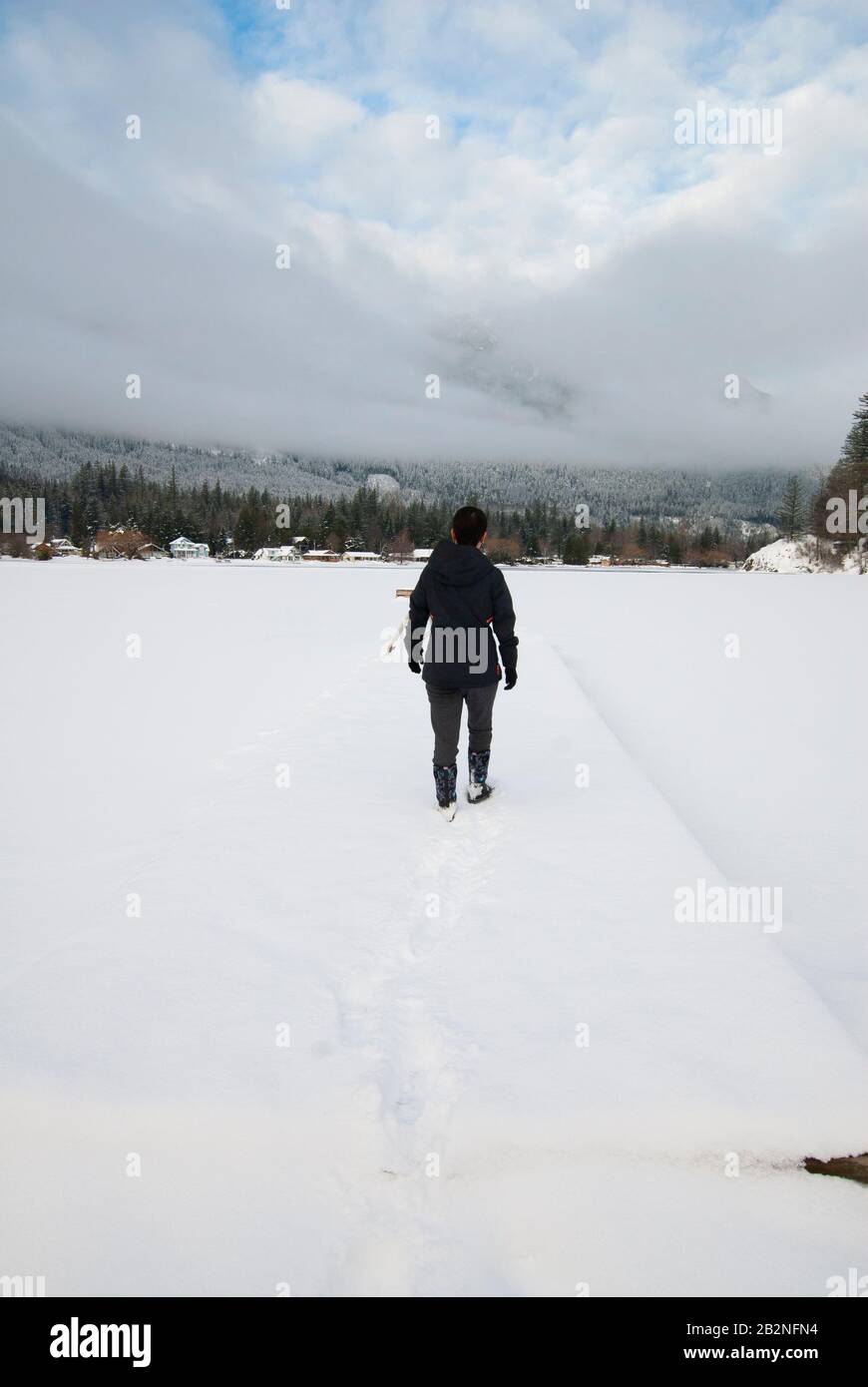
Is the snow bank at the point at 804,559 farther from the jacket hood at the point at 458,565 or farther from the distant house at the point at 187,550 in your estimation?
the distant house at the point at 187,550

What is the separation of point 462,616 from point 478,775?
1.42 meters

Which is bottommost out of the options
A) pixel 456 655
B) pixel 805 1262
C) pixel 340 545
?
pixel 805 1262

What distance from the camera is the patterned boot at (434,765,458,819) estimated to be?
5.48 meters

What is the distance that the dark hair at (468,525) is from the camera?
503 cm

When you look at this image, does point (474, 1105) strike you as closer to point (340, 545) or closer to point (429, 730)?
point (429, 730)

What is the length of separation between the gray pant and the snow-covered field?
580 mm

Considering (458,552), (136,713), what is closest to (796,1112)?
(458,552)

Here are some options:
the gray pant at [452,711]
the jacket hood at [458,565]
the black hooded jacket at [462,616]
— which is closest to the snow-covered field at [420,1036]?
the gray pant at [452,711]

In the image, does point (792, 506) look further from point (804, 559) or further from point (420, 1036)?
point (420, 1036)

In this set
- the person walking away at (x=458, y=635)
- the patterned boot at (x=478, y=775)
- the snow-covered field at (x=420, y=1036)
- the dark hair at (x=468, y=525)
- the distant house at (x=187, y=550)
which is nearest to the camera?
the snow-covered field at (x=420, y=1036)

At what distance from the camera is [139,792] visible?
711 centimetres

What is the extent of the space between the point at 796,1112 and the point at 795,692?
11946 millimetres

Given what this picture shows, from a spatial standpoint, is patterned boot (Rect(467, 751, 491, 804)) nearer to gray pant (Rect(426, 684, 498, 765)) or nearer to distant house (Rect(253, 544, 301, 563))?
gray pant (Rect(426, 684, 498, 765))

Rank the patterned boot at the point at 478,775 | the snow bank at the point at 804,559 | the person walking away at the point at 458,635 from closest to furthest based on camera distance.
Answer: the person walking away at the point at 458,635 < the patterned boot at the point at 478,775 < the snow bank at the point at 804,559
